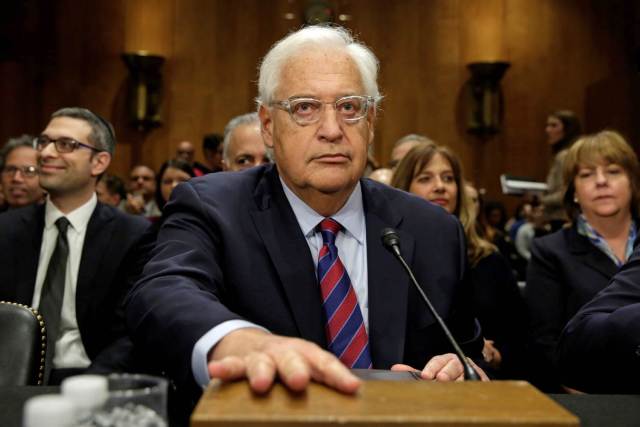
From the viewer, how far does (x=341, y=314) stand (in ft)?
6.29

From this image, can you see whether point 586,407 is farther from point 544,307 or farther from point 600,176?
point 600,176

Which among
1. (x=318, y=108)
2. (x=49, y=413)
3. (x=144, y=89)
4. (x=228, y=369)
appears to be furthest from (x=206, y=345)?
(x=144, y=89)

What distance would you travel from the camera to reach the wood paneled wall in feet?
29.9

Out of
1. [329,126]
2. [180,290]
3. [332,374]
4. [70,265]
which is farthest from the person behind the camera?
[70,265]

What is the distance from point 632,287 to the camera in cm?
198

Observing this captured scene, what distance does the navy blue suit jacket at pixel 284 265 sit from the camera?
6.04 feet

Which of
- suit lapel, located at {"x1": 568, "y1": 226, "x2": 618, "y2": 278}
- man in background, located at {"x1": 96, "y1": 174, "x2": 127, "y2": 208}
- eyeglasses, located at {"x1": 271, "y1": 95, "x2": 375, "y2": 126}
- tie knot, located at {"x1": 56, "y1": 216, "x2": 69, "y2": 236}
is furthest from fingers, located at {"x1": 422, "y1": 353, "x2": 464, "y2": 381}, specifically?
man in background, located at {"x1": 96, "y1": 174, "x2": 127, "y2": 208}

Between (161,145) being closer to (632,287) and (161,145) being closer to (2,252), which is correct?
(2,252)

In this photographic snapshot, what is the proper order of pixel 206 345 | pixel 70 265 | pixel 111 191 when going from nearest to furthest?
pixel 206 345 < pixel 70 265 < pixel 111 191

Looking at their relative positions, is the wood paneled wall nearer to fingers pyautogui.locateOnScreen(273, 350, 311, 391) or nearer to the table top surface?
the table top surface

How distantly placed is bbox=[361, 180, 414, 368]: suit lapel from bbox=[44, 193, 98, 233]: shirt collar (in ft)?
6.19

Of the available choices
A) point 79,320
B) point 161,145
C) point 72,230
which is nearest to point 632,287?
point 79,320

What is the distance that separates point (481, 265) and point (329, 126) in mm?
1877

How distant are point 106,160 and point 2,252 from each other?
0.77 metres
